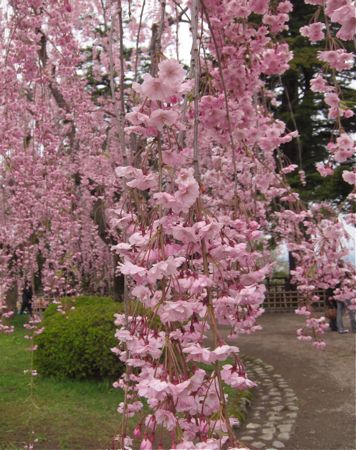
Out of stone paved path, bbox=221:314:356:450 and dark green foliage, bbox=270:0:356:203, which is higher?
dark green foliage, bbox=270:0:356:203

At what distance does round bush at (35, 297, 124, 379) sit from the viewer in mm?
5191

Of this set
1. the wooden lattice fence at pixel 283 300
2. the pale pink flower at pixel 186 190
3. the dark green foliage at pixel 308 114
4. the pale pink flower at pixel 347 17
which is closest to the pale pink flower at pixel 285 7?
the pale pink flower at pixel 347 17

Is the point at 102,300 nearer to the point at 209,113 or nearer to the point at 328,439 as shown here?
the point at 328,439

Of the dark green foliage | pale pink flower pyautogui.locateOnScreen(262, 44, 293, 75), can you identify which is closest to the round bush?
pale pink flower pyautogui.locateOnScreen(262, 44, 293, 75)

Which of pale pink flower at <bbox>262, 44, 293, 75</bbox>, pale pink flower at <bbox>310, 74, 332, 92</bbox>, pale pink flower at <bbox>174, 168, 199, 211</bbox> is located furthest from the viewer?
pale pink flower at <bbox>262, 44, 293, 75</bbox>

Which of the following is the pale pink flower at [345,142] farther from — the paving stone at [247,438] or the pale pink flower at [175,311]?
the paving stone at [247,438]

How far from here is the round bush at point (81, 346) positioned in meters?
5.19

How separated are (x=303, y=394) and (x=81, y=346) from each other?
237 cm

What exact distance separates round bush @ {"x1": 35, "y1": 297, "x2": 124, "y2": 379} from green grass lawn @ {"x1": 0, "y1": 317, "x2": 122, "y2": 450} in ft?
0.44

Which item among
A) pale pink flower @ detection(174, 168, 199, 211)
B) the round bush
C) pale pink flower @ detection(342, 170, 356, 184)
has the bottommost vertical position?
the round bush

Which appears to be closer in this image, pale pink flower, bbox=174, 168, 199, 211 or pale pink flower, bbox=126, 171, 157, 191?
pale pink flower, bbox=174, 168, 199, 211

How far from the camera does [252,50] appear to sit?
204 centimetres

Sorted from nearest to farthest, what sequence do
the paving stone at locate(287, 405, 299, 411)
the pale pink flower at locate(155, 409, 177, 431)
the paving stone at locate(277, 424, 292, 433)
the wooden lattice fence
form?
the pale pink flower at locate(155, 409, 177, 431)
the paving stone at locate(277, 424, 292, 433)
the paving stone at locate(287, 405, 299, 411)
the wooden lattice fence

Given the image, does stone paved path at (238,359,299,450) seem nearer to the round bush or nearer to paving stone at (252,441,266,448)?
paving stone at (252,441,266,448)
